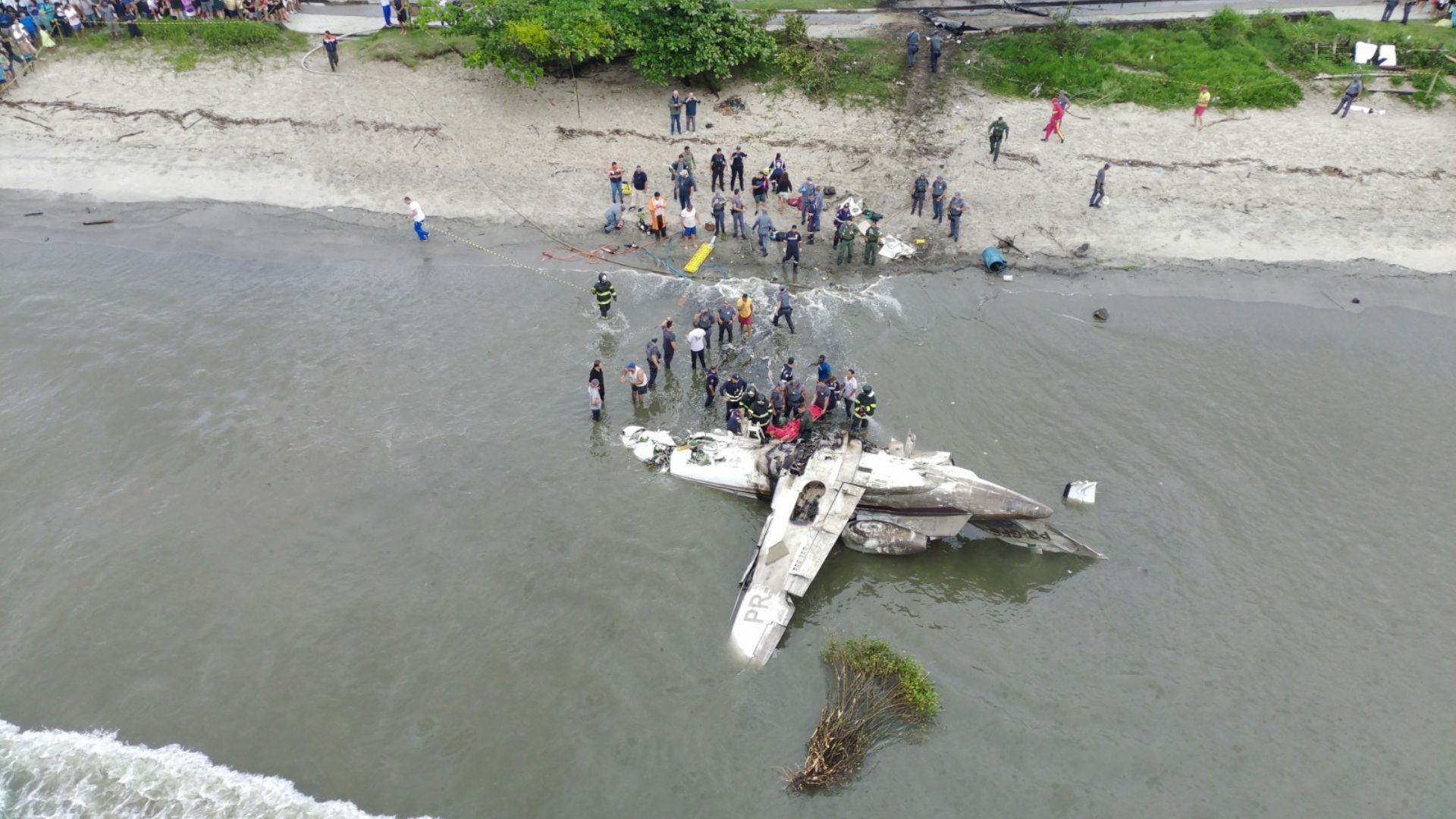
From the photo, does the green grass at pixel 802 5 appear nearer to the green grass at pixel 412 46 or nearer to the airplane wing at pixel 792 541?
the green grass at pixel 412 46

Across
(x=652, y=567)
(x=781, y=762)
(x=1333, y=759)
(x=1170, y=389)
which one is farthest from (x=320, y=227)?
(x=1333, y=759)

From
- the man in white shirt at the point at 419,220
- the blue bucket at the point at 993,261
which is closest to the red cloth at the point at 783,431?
the blue bucket at the point at 993,261

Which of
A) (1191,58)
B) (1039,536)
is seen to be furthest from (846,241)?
(1191,58)

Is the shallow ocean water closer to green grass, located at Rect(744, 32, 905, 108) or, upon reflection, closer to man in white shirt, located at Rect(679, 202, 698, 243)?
man in white shirt, located at Rect(679, 202, 698, 243)

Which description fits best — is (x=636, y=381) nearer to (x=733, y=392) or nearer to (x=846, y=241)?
(x=733, y=392)

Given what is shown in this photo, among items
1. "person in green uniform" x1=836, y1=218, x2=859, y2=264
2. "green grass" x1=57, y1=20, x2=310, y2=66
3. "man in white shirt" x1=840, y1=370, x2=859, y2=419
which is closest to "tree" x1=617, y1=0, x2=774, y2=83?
"person in green uniform" x1=836, y1=218, x2=859, y2=264

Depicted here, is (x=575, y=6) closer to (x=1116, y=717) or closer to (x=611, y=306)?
(x=611, y=306)
